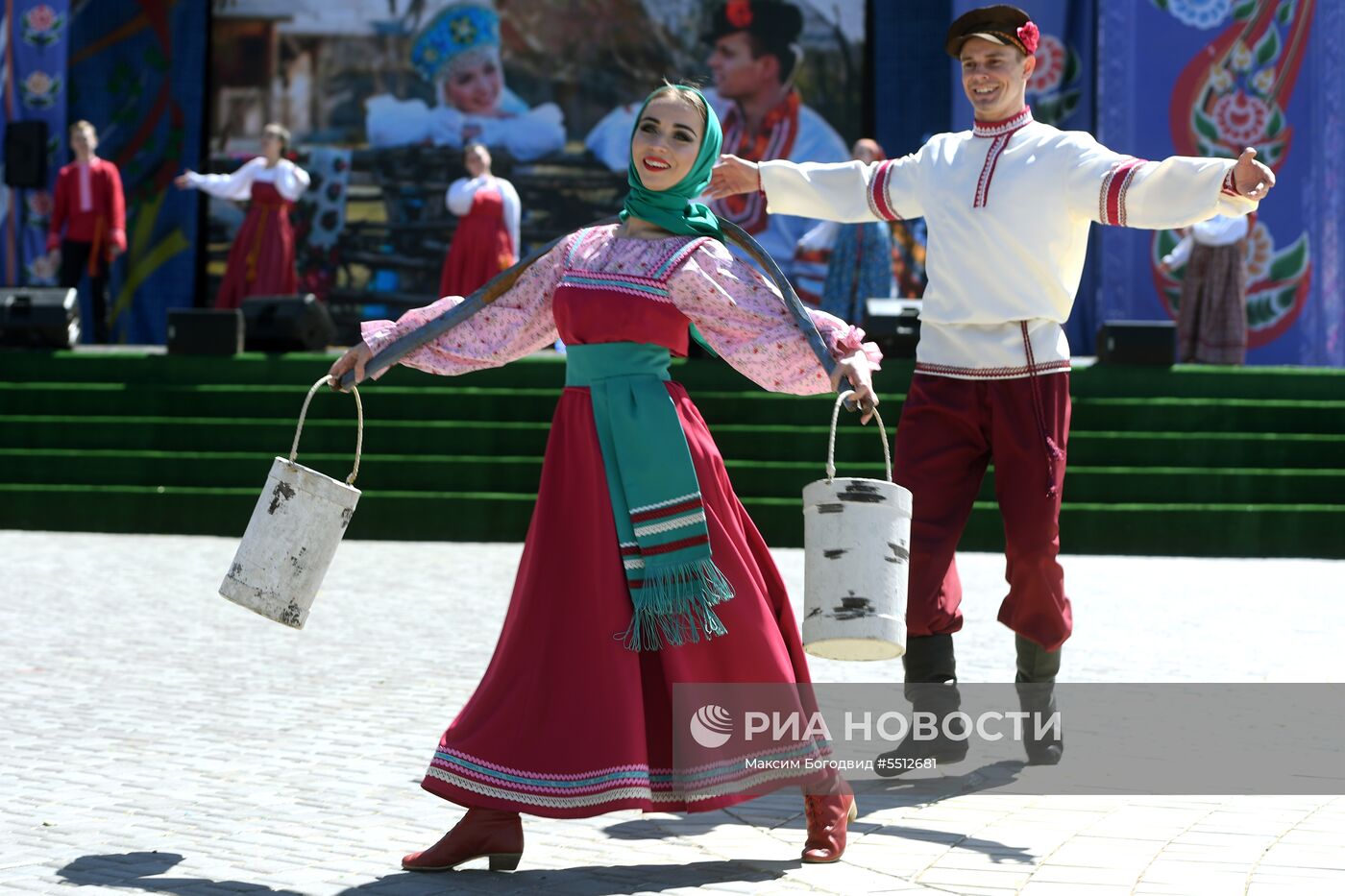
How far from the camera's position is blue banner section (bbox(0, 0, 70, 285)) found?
17406 mm

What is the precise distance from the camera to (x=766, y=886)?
356 cm

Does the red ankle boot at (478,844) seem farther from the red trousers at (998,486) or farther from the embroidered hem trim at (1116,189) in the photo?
the embroidered hem trim at (1116,189)

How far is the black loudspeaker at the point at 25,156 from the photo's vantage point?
55.9 ft

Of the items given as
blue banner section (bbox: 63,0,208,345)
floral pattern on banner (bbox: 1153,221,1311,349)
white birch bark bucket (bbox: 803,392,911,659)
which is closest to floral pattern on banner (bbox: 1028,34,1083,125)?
floral pattern on banner (bbox: 1153,221,1311,349)

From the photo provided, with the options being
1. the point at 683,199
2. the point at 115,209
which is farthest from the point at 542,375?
the point at 683,199

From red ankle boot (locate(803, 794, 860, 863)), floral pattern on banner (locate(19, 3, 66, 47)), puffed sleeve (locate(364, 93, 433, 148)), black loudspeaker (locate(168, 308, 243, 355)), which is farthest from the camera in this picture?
puffed sleeve (locate(364, 93, 433, 148))

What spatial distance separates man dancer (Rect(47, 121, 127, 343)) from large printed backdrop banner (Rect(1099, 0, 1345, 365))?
336 inches

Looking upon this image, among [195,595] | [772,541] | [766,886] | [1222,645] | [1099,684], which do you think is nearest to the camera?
[766,886]

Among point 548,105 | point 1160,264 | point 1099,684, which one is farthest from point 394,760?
point 548,105

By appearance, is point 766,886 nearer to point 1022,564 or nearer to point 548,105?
point 1022,564

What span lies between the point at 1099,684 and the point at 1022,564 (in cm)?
145

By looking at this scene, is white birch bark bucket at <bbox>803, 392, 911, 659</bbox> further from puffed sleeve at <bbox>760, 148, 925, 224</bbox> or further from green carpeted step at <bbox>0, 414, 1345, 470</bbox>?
green carpeted step at <bbox>0, 414, 1345, 470</bbox>

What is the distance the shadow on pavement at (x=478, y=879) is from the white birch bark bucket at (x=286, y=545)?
0.56 meters

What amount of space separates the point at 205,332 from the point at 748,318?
30.0ft
